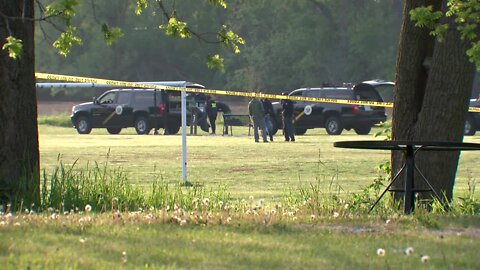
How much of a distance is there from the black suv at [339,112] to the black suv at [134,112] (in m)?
4.35

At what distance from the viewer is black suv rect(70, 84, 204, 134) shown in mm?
46406

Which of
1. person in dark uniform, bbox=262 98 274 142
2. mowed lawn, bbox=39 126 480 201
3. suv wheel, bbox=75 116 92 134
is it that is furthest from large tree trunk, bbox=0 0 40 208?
suv wheel, bbox=75 116 92 134

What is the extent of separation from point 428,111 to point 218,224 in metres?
4.23

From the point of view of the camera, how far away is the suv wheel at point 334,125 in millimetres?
43312

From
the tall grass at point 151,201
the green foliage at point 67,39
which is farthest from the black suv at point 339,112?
→ the green foliage at point 67,39

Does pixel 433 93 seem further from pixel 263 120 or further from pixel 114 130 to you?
pixel 114 130

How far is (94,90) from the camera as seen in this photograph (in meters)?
87.4

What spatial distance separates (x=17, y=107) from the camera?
38.7ft

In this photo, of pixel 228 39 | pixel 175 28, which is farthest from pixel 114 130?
pixel 175 28

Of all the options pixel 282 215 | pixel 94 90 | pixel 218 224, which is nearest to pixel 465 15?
pixel 282 215

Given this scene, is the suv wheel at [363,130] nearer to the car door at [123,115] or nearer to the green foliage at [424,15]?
the car door at [123,115]

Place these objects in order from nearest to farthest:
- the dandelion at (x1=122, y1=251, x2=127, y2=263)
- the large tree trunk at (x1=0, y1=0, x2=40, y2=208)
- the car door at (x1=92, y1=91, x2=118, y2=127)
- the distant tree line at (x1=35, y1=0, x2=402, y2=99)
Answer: the dandelion at (x1=122, y1=251, x2=127, y2=263) < the large tree trunk at (x1=0, y1=0, x2=40, y2=208) < the car door at (x1=92, y1=91, x2=118, y2=127) < the distant tree line at (x1=35, y1=0, x2=402, y2=99)

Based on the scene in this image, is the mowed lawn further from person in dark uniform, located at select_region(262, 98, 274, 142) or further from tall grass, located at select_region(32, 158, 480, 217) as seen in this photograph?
person in dark uniform, located at select_region(262, 98, 274, 142)

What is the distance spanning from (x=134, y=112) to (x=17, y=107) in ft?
114
